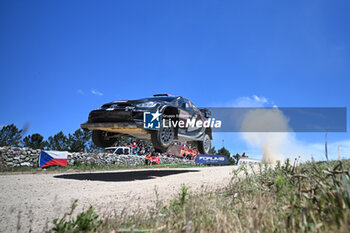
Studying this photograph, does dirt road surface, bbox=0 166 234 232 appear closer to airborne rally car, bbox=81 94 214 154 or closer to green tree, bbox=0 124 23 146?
airborne rally car, bbox=81 94 214 154

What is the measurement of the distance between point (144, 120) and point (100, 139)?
99.6 inches

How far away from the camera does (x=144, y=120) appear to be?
6809 millimetres

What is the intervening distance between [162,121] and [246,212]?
15.9 ft

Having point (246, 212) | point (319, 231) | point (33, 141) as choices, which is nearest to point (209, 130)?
point (246, 212)

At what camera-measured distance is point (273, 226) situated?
1.99 m

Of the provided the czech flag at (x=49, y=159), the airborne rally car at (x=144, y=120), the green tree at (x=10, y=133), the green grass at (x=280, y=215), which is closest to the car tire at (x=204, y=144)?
the airborne rally car at (x=144, y=120)

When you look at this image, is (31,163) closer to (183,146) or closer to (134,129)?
(134,129)

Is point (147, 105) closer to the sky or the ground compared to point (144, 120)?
closer to the sky

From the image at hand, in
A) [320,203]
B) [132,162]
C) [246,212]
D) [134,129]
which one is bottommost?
[132,162]

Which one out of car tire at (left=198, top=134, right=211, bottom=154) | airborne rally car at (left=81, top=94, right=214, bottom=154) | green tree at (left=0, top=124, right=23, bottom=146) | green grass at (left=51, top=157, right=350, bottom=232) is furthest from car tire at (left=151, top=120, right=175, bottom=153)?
green tree at (left=0, top=124, right=23, bottom=146)

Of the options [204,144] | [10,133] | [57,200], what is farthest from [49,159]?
[10,133]

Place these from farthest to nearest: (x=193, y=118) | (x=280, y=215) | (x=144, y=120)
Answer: (x=193, y=118)
(x=144, y=120)
(x=280, y=215)

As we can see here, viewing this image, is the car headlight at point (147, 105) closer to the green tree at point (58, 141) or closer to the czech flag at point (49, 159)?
the czech flag at point (49, 159)

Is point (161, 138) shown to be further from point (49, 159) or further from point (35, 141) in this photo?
point (35, 141)
